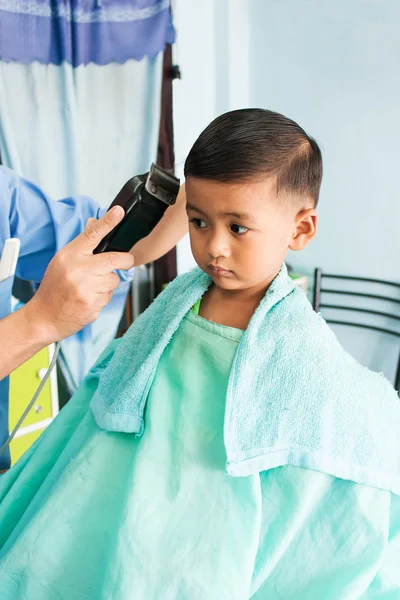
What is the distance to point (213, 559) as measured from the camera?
27.7 inches

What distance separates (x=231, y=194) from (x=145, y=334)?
11.5 inches

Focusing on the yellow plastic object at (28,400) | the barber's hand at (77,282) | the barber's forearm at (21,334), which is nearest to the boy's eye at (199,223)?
the barber's hand at (77,282)

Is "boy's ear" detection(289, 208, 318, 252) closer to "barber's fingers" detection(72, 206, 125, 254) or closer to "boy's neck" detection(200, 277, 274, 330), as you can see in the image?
"boy's neck" detection(200, 277, 274, 330)

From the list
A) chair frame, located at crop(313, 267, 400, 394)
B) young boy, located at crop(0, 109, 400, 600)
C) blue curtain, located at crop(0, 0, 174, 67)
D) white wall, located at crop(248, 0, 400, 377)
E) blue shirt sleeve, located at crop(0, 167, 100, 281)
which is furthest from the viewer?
chair frame, located at crop(313, 267, 400, 394)

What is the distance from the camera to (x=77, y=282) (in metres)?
0.81

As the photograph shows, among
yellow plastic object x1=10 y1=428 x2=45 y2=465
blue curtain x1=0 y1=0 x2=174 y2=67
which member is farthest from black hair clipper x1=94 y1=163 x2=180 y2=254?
blue curtain x1=0 y1=0 x2=174 y2=67

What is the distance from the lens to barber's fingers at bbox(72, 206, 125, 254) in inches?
32.3

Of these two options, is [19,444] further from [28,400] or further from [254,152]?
[254,152]

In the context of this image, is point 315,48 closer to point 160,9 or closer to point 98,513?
point 160,9

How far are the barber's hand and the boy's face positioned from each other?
0.12 metres

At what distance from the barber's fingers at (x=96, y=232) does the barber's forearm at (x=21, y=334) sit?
0.12 metres

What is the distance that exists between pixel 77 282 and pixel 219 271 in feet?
0.68

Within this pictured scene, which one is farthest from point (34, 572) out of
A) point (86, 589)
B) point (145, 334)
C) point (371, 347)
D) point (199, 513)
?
point (371, 347)

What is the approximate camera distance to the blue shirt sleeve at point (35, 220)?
1.19 metres
